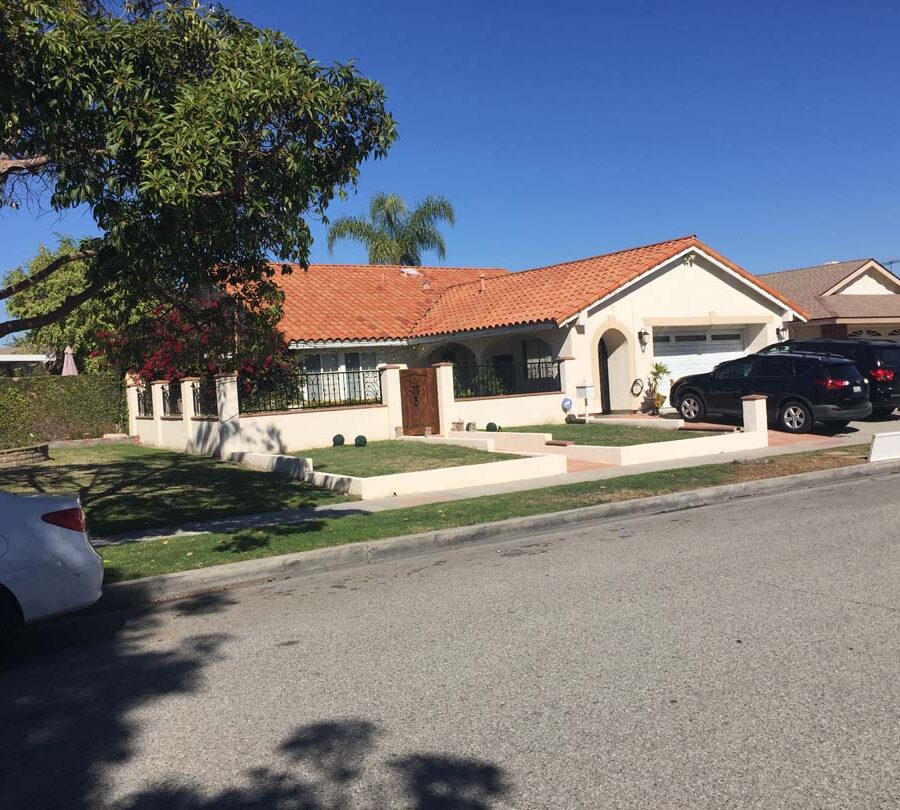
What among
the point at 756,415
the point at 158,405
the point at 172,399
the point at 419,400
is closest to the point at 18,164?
the point at 419,400

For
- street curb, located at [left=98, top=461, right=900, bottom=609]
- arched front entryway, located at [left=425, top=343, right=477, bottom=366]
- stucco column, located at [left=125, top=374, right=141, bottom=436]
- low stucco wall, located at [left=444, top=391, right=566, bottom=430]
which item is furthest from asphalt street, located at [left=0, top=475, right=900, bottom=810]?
arched front entryway, located at [left=425, top=343, right=477, bottom=366]

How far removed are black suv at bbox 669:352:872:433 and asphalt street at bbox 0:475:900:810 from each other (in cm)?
1114

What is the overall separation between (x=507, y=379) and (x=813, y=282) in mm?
17484

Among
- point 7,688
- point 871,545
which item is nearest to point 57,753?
point 7,688

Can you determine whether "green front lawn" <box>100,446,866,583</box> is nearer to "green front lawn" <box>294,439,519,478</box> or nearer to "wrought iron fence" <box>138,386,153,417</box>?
"green front lawn" <box>294,439,519,478</box>

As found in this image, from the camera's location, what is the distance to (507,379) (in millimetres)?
23391

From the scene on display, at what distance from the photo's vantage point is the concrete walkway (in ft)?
37.0

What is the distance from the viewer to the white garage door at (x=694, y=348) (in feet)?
85.2

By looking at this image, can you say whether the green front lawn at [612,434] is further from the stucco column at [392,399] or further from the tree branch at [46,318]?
the tree branch at [46,318]

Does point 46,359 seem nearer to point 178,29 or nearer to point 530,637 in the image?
point 178,29

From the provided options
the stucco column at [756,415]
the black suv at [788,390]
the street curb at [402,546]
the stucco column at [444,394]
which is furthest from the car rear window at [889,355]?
the stucco column at [444,394]

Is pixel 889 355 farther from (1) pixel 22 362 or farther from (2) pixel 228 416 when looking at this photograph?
(1) pixel 22 362

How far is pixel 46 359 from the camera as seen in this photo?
3425 cm

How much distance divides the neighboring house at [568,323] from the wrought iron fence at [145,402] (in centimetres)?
429
